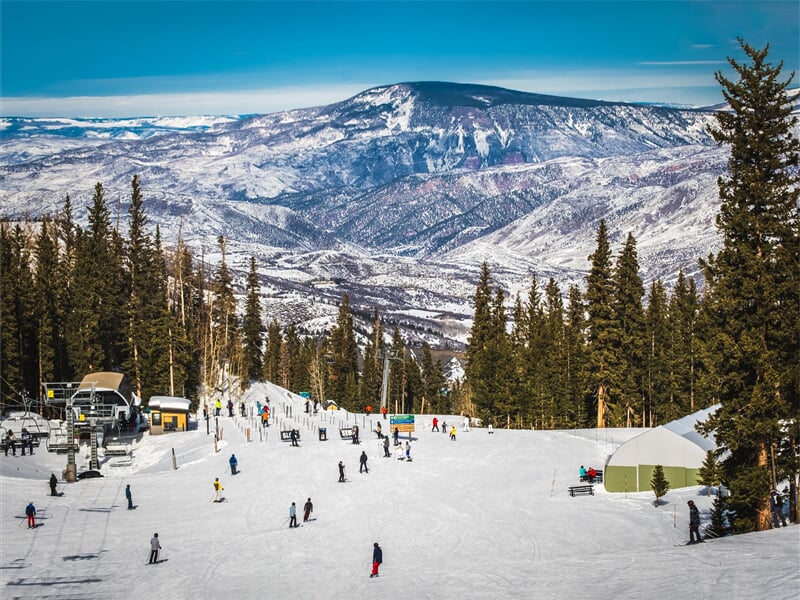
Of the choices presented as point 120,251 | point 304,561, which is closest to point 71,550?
point 304,561

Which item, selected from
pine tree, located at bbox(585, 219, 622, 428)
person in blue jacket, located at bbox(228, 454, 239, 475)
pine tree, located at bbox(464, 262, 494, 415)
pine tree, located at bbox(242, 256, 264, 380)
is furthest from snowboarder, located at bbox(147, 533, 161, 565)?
pine tree, located at bbox(242, 256, 264, 380)

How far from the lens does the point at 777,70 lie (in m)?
34.5

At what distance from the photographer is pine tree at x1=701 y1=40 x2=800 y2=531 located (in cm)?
3412

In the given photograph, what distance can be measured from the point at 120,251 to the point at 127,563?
215ft

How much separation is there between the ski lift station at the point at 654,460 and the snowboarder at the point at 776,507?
11455 millimetres

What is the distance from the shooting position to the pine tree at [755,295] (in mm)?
34125

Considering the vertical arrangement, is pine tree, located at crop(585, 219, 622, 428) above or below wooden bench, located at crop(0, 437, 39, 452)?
above

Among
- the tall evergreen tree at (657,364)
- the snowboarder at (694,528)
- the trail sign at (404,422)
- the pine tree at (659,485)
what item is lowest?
the snowboarder at (694,528)

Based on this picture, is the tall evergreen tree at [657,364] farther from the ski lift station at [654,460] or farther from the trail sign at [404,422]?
the ski lift station at [654,460]

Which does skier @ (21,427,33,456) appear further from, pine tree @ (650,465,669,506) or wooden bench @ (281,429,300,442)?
pine tree @ (650,465,669,506)

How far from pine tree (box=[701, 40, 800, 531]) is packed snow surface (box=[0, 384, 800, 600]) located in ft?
10.2

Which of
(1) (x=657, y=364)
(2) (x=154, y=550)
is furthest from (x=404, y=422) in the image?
(1) (x=657, y=364)

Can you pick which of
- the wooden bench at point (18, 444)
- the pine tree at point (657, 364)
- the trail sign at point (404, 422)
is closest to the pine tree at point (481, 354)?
the pine tree at point (657, 364)

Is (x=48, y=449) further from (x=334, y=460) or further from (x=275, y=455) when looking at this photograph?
A: (x=334, y=460)
